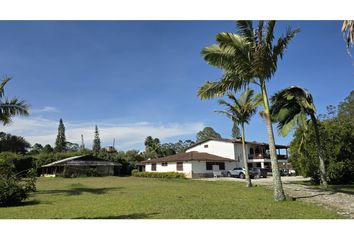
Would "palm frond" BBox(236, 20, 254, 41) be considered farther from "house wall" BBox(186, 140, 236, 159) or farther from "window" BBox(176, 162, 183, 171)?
"house wall" BBox(186, 140, 236, 159)

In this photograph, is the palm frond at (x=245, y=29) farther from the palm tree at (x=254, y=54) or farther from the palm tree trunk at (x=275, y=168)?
the palm tree trunk at (x=275, y=168)

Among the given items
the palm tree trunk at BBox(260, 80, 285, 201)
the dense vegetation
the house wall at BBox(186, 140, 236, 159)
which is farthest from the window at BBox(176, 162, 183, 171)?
the palm tree trunk at BBox(260, 80, 285, 201)

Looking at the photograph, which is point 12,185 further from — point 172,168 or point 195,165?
point 172,168

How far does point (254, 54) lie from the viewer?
39.2ft

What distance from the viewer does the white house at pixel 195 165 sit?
39219mm

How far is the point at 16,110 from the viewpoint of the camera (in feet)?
53.8

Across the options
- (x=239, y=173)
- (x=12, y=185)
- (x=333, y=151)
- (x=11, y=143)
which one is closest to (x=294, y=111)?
(x=333, y=151)

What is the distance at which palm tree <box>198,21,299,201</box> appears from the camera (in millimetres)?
11836

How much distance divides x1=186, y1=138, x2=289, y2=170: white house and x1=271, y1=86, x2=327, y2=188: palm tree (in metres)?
26.3

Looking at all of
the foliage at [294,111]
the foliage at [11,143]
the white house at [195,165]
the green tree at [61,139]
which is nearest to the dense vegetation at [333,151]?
the foliage at [294,111]

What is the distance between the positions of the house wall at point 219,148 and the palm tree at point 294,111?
26585mm
